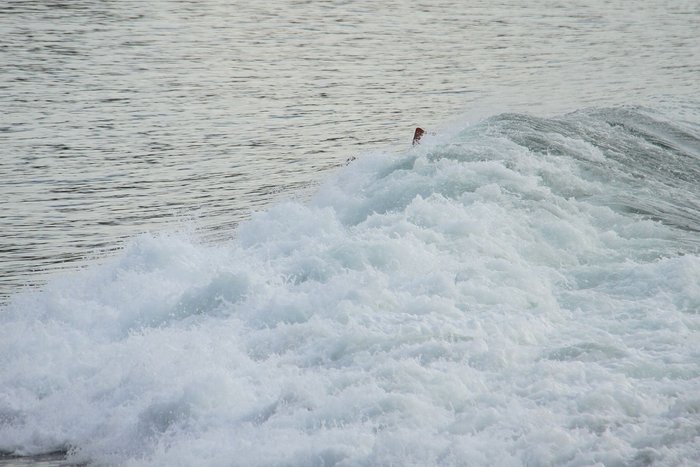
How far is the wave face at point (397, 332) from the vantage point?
8805 millimetres

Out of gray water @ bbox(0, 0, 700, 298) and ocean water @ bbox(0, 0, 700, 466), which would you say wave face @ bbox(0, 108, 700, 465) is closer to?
ocean water @ bbox(0, 0, 700, 466)

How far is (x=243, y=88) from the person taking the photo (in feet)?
99.2

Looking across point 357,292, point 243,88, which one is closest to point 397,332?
point 357,292

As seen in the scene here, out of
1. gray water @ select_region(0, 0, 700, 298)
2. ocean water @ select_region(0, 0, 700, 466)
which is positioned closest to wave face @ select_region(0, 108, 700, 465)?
ocean water @ select_region(0, 0, 700, 466)

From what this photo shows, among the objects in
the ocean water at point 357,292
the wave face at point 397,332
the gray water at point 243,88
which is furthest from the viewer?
the gray water at point 243,88

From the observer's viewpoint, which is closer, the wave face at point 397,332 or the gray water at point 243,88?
the wave face at point 397,332

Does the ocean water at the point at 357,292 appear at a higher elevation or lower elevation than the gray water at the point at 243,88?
higher

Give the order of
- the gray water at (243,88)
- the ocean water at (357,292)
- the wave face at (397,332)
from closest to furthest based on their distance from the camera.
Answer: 1. the wave face at (397,332)
2. the ocean water at (357,292)
3. the gray water at (243,88)

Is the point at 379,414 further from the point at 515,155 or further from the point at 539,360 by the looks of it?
the point at 515,155

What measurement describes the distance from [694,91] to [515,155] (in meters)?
13.0

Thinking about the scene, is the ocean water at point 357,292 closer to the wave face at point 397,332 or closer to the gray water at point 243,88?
the wave face at point 397,332

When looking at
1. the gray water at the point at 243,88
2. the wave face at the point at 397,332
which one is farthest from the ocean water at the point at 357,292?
the gray water at the point at 243,88

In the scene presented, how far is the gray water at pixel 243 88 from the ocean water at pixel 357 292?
0.15 metres

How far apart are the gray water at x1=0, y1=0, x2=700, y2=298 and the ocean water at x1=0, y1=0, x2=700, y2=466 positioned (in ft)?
0.50
